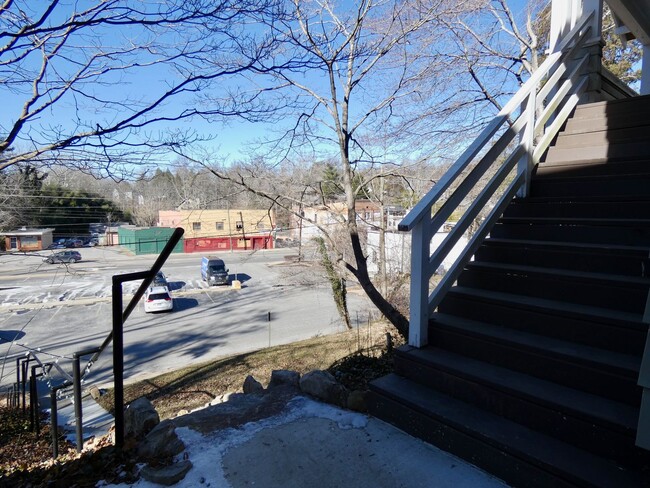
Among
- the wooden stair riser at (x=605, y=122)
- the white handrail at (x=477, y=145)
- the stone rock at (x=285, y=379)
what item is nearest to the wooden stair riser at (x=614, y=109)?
the wooden stair riser at (x=605, y=122)

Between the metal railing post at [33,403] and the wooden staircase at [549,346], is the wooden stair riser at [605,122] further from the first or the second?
the metal railing post at [33,403]

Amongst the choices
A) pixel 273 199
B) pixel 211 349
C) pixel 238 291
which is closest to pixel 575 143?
pixel 273 199

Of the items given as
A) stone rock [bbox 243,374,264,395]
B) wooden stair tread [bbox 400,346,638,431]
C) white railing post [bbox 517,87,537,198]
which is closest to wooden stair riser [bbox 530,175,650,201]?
white railing post [bbox 517,87,537,198]

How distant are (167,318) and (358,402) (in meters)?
19.8

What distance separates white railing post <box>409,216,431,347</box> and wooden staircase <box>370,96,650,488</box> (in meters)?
0.11

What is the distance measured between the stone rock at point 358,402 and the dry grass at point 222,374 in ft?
15.0

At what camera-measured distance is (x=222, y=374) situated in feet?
32.7

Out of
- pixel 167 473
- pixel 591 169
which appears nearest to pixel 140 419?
pixel 167 473

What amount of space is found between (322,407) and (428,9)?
6093 mm

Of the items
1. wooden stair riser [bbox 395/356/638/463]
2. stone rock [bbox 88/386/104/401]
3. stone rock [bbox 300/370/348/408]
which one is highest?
wooden stair riser [bbox 395/356/638/463]

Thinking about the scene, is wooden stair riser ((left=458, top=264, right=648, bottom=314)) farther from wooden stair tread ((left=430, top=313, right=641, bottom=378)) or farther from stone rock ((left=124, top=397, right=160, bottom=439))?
stone rock ((left=124, top=397, right=160, bottom=439))

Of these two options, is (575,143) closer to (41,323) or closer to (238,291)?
(41,323)

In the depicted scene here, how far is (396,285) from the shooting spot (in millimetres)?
12352

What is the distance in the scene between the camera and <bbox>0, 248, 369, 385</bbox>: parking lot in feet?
46.4
